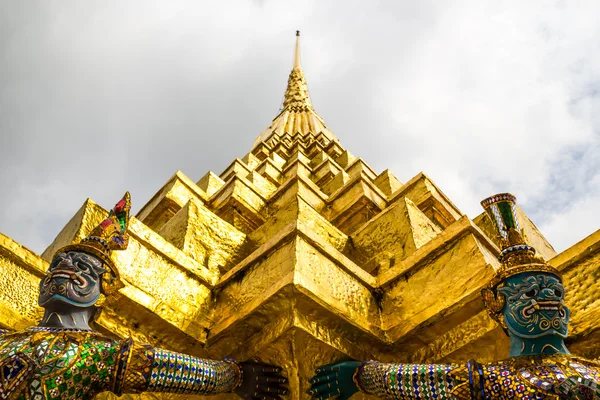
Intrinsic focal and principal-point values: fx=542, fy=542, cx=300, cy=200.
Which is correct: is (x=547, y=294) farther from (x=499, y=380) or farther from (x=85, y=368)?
(x=85, y=368)

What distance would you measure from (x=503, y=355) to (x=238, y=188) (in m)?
4.24

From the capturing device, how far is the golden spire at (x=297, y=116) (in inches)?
608

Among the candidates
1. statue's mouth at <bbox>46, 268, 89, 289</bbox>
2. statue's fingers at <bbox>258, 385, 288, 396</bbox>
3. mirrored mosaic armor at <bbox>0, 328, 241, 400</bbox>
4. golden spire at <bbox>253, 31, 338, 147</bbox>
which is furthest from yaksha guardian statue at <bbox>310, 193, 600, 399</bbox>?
golden spire at <bbox>253, 31, 338, 147</bbox>

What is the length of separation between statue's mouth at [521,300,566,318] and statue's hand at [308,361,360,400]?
98cm

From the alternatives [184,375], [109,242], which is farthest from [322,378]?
[109,242]

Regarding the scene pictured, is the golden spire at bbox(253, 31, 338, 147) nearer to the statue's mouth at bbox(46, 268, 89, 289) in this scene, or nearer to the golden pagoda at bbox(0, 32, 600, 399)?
the golden pagoda at bbox(0, 32, 600, 399)

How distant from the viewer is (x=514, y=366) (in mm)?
2533

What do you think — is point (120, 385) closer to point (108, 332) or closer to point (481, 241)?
point (108, 332)

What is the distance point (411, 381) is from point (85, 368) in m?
1.58

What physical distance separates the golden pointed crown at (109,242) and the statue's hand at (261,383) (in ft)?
2.98

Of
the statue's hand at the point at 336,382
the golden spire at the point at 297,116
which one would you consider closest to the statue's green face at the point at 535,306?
the statue's hand at the point at 336,382

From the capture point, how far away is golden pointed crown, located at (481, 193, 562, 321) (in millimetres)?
2834

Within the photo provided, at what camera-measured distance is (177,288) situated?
3.89 meters

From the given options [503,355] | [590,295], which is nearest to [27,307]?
[503,355]
